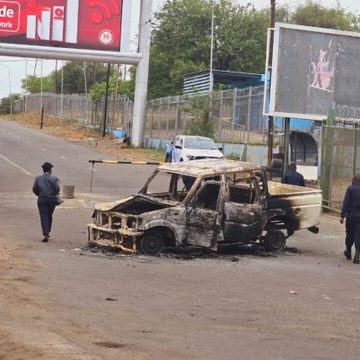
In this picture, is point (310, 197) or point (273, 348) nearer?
point (273, 348)

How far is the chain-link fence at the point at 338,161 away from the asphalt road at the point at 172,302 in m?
5.65

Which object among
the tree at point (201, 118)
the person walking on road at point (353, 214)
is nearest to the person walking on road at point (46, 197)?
the person walking on road at point (353, 214)

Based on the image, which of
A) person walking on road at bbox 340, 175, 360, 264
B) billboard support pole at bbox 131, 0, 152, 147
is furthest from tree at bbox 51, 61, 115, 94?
person walking on road at bbox 340, 175, 360, 264

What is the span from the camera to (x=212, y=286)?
36.4ft

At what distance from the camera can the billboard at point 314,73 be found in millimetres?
25391

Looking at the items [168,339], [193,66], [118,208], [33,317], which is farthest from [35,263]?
[193,66]

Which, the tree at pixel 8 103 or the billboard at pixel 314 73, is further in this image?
the tree at pixel 8 103

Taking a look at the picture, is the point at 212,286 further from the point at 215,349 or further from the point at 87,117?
the point at 87,117

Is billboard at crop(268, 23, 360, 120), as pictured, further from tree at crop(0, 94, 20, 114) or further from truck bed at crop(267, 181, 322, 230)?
tree at crop(0, 94, 20, 114)

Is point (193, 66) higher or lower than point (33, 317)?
higher

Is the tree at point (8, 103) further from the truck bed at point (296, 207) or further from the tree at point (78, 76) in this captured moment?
the truck bed at point (296, 207)

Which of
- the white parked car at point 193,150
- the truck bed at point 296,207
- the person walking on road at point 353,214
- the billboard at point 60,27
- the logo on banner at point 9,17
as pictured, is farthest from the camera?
the billboard at point 60,27

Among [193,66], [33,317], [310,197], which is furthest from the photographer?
[193,66]

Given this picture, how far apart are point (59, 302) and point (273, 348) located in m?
2.95
